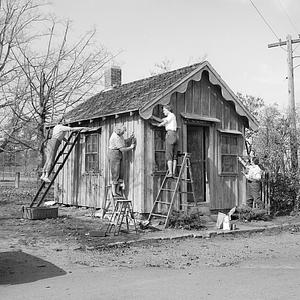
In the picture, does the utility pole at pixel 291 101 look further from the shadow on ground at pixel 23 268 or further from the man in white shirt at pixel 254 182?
the shadow on ground at pixel 23 268

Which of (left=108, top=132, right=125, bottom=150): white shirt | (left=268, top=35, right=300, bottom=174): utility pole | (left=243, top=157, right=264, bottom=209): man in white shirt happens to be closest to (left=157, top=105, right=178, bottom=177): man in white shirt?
(left=108, top=132, right=125, bottom=150): white shirt

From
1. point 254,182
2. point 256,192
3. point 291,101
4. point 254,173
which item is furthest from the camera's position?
point 291,101

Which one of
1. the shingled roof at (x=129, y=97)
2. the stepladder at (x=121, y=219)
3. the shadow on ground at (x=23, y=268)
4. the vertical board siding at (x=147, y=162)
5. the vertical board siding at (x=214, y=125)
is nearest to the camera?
the shadow on ground at (x=23, y=268)

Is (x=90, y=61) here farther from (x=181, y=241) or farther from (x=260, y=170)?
(x=181, y=241)

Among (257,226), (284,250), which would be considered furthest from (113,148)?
(284,250)

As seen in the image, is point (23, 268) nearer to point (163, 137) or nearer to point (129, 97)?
point (163, 137)

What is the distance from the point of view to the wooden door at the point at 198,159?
1498 centimetres

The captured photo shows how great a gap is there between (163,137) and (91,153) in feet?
10.2

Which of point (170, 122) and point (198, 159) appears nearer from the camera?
point (170, 122)

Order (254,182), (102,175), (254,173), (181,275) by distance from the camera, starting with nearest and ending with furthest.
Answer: (181,275), (102,175), (254,173), (254,182)

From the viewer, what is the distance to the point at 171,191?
44.9 feet

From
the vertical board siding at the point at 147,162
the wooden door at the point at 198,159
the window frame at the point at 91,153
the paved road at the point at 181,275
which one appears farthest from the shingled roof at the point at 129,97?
the paved road at the point at 181,275

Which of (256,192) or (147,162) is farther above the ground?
(147,162)

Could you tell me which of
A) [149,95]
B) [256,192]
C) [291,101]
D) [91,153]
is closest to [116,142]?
[149,95]
